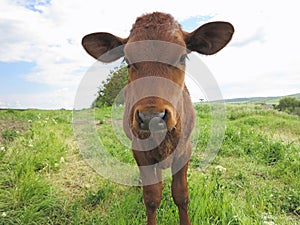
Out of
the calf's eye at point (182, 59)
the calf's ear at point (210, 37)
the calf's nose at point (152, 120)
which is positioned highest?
the calf's ear at point (210, 37)

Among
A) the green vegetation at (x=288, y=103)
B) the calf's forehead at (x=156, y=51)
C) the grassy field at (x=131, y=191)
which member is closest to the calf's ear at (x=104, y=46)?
the calf's forehead at (x=156, y=51)

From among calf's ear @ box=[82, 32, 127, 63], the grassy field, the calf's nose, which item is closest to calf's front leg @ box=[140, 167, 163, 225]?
the grassy field

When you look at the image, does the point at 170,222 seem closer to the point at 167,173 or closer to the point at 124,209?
the point at 124,209

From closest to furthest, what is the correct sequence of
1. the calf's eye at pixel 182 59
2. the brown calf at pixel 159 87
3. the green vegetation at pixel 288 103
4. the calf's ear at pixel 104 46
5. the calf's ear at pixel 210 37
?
the brown calf at pixel 159 87 < the calf's eye at pixel 182 59 < the calf's ear at pixel 210 37 < the calf's ear at pixel 104 46 < the green vegetation at pixel 288 103

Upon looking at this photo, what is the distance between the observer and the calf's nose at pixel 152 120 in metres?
2.05

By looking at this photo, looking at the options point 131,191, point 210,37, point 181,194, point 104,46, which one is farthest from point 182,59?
point 131,191

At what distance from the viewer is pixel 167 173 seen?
410cm

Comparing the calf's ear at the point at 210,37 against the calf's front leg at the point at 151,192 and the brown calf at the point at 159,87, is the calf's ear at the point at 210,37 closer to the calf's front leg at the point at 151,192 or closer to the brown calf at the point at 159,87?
the brown calf at the point at 159,87

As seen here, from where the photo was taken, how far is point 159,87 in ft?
7.47

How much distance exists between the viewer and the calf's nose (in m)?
2.05

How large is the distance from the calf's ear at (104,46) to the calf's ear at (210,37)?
73 centimetres

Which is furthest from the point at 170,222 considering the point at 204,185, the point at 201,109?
the point at 201,109

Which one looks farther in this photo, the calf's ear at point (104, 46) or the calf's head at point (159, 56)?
the calf's ear at point (104, 46)

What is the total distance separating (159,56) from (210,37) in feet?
2.53
